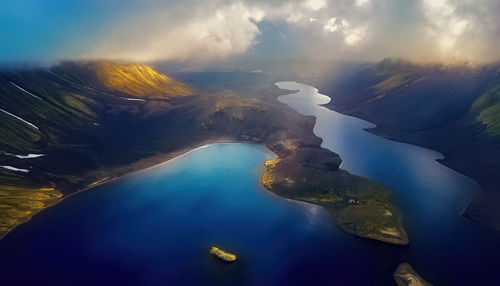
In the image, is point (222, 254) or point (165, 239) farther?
point (165, 239)

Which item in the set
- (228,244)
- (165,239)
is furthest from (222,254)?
(165,239)

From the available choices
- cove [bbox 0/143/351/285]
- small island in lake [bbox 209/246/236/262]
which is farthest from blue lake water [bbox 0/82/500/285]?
small island in lake [bbox 209/246/236/262]

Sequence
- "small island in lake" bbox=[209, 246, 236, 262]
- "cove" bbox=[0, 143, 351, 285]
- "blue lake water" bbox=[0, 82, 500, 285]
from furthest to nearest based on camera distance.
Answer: "small island in lake" bbox=[209, 246, 236, 262] → "cove" bbox=[0, 143, 351, 285] → "blue lake water" bbox=[0, 82, 500, 285]

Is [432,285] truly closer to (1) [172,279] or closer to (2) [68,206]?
(1) [172,279]

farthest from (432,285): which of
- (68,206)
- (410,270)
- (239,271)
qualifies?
(68,206)

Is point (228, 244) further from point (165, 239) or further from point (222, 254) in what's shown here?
point (165, 239)

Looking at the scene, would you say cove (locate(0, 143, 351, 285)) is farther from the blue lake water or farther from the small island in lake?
the small island in lake

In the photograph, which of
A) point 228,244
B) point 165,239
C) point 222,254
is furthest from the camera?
point 165,239
